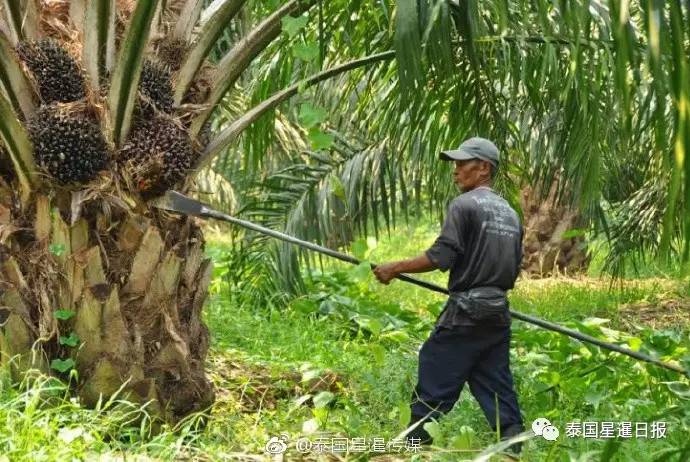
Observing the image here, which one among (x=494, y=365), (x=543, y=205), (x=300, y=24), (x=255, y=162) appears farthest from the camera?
(x=543, y=205)

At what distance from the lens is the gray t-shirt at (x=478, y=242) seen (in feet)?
16.1

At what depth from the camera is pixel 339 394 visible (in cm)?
633

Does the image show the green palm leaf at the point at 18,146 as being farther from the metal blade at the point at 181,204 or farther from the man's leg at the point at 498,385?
the man's leg at the point at 498,385

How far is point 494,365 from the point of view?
5059 mm

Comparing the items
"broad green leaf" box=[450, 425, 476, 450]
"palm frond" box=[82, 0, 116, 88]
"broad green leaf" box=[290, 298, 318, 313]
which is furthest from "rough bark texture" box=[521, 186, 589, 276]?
"broad green leaf" box=[450, 425, 476, 450]

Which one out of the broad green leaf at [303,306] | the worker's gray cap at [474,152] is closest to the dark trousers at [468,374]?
the worker's gray cap at [474,152]

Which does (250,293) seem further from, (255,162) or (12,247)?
(12,247)

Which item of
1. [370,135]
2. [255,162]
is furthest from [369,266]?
[370,135]

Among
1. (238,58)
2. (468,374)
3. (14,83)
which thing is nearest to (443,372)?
(468,374)

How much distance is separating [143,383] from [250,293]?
13.6ft

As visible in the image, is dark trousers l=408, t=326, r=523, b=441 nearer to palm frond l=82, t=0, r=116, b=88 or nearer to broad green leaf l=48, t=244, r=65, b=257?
broad green leaf l=48, t=244, r=65, b=257

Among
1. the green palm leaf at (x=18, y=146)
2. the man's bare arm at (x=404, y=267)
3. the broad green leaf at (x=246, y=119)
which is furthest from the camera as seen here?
the broad green leaf at (x=246, y=119)

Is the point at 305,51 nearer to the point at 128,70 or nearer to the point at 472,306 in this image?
the point at 128,70

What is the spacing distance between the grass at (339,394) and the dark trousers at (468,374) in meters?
0.14
